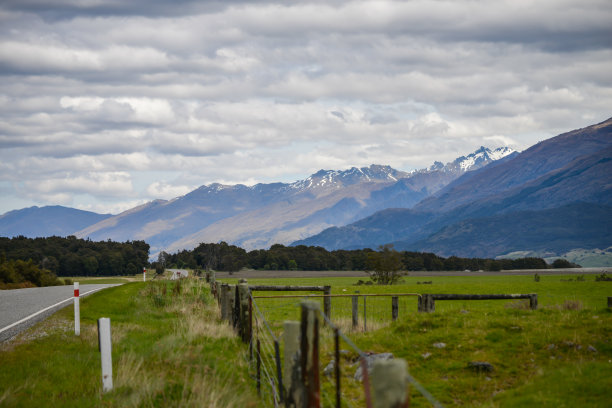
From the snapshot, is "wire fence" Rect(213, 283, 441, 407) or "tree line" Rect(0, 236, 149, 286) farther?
"tree line" Rect(0, 236, 149, 286)

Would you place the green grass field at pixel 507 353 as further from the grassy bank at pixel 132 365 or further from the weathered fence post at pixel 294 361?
the weathered fence post at pixel 294 361

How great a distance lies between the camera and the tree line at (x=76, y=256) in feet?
320

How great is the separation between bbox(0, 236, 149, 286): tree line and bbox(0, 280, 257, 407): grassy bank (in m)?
85.3

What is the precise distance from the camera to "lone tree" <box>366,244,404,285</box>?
64125 mm

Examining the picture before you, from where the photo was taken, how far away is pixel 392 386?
14.2ft

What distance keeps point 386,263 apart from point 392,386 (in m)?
61.0

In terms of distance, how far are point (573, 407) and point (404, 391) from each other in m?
6.48

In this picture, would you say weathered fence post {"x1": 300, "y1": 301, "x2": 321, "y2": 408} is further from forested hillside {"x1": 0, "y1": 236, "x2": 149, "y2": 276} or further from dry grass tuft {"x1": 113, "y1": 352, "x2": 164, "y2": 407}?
forested hillside {"x1": 0, "y1": 236, "x2": 149, "y2": 276}

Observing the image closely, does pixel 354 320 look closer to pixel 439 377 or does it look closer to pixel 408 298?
pixel 439 377

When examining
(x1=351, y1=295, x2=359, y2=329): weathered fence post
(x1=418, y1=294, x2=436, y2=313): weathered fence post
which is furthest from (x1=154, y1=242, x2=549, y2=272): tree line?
(x1=418, y1=294, x2=436, y2=313): weathered fence post

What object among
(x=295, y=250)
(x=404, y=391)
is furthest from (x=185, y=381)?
(x=295, y=250)

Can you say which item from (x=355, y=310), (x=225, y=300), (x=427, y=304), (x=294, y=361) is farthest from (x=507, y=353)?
(x=294, y=361)

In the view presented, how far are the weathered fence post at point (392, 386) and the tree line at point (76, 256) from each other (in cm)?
9912

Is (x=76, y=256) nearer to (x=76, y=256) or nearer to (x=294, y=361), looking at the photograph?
(x=76, y=256)
